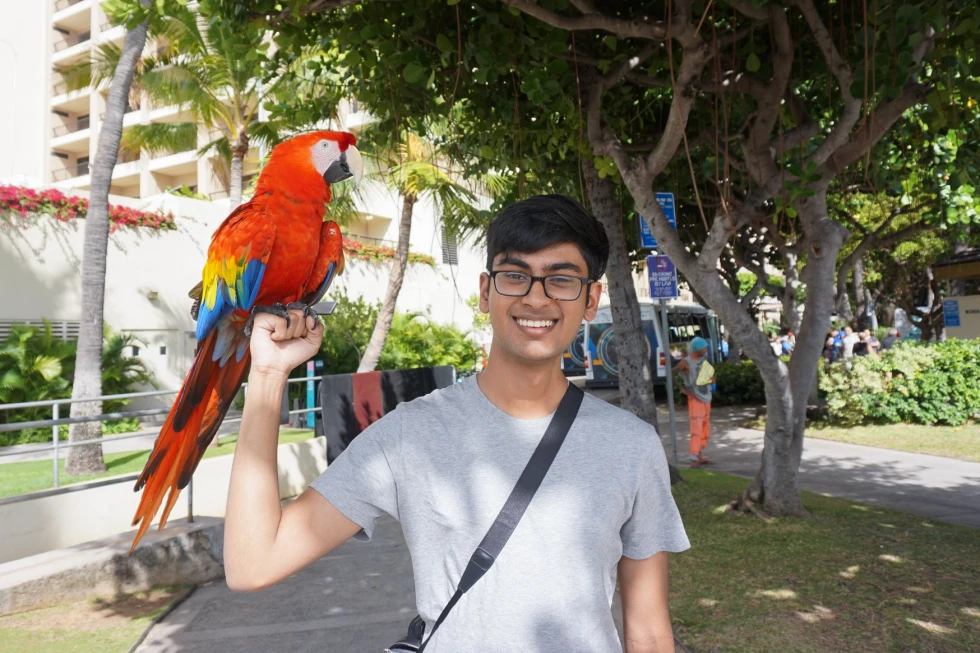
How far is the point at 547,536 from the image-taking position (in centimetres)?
142

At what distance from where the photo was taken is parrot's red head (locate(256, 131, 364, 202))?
234 cm

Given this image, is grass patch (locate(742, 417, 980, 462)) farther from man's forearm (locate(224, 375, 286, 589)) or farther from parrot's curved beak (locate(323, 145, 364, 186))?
man's forearm (locate(224, 375, 286, 589))

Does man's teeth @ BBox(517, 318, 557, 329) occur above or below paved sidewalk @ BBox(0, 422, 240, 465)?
above

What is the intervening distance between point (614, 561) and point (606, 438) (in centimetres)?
26

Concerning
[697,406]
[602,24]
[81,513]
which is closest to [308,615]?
[81,513]

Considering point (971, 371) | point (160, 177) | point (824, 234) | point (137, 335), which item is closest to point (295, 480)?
point (824, 234)

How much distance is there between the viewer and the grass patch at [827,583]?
3.58 metres

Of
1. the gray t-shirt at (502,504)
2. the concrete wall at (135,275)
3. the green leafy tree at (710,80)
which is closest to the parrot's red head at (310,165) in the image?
the gray t-shirt at (502,504)

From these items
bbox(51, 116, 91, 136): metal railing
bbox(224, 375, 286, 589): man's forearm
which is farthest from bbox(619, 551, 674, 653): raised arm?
bbox(51, 116, 91, 136): metal railing

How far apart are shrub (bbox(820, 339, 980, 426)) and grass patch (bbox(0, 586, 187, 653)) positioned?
1057 cm

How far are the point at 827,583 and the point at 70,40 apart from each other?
4004 centimetres

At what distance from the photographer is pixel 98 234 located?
8.76 m

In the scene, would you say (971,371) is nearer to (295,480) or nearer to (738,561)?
(738,561)

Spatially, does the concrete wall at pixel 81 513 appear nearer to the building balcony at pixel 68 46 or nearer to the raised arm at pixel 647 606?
the raised arm at pixel 647 606
